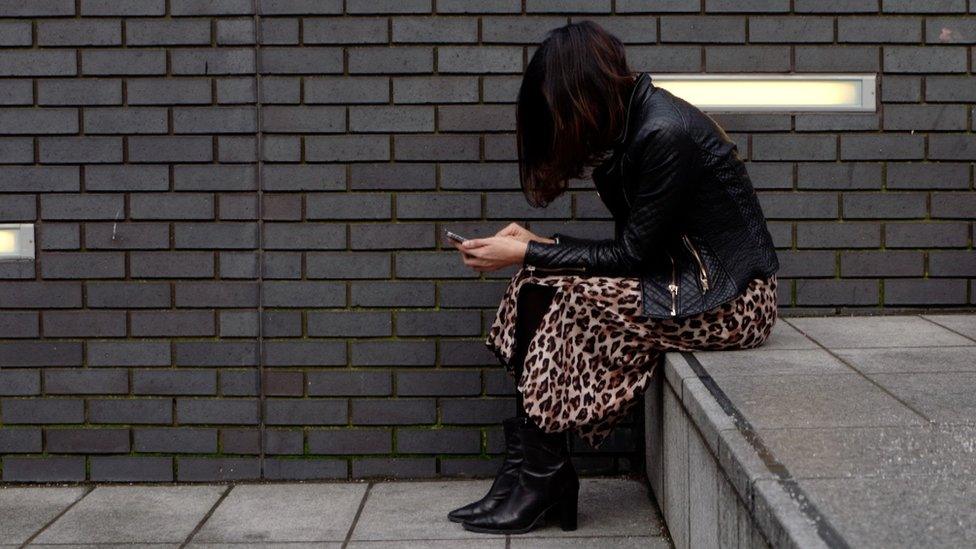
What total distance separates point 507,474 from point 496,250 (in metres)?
0.74

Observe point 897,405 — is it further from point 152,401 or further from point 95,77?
point 95,77

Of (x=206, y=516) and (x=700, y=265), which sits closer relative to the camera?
(x=700, y=265)

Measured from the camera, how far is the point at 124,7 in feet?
13.5

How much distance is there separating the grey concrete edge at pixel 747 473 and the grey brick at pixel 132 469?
7.10 feet

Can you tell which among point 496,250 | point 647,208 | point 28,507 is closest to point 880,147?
point 647,208

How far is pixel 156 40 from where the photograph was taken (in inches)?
162

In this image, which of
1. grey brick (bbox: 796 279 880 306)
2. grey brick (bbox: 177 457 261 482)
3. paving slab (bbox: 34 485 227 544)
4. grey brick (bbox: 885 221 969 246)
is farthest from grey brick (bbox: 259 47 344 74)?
grey brick (bbox: 885 221 969 246)

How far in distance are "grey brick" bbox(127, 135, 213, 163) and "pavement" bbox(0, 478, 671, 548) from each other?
1262mm

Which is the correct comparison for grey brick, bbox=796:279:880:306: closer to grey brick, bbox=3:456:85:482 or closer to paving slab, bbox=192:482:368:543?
paving slab, bbox=192:482:368:543

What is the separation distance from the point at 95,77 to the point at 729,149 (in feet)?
7.92

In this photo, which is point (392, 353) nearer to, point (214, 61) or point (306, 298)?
point (306, 298)

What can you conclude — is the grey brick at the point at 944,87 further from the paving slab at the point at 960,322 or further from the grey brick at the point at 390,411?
the grey brick at the point at 390,411

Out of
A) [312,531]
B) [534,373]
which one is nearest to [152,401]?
[312,531]

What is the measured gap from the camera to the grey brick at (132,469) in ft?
13.9
